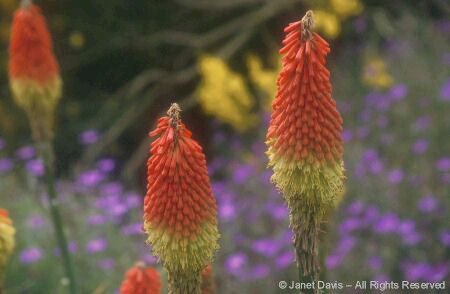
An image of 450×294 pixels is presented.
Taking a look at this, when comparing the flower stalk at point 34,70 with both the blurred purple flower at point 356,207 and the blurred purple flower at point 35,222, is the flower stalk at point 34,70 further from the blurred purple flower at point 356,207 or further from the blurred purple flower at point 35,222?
the blurred purple flower at point 356,207

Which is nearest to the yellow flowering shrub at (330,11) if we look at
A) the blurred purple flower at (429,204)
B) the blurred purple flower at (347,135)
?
the blurred purple flower at (347,135)

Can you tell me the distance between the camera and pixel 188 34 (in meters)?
8.62

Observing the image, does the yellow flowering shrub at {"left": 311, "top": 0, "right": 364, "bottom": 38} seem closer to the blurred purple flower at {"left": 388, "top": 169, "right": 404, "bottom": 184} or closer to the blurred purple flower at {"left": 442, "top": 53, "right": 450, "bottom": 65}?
the blurred purple flower at {"left": 442, "top": 53, "right": 450, "bottom": 65}

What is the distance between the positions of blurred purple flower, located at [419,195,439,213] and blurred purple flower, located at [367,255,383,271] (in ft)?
1.57

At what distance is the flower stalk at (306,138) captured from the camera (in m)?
1.84

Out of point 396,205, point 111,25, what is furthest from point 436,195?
point 111,25

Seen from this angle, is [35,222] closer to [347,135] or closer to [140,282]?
[347,135]

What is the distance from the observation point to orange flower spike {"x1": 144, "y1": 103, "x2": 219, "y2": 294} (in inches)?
73.4

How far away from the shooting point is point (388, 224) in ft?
17.7

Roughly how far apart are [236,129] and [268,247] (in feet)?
9.70

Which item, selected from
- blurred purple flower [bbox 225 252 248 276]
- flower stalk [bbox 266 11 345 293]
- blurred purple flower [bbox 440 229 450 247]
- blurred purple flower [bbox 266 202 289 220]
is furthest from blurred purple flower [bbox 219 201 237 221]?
flower stalk [bbox 266 11 345 293]

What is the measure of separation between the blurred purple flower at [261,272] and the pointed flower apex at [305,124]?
365 cm

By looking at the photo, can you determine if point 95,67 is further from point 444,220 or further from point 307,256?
point 307,256

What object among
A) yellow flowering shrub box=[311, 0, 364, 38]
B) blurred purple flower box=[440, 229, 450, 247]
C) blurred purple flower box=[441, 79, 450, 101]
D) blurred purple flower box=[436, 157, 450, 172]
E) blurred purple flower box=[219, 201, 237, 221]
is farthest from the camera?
blurred purple flower box=[441, 79, 450, 101]
